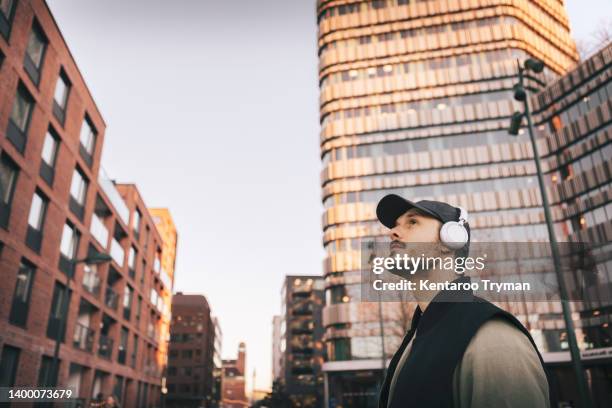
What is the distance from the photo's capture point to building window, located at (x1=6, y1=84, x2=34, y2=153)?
57.4 feet

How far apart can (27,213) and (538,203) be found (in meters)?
37.2

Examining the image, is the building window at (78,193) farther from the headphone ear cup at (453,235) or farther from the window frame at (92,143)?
the headphone ear cup at (453,235)

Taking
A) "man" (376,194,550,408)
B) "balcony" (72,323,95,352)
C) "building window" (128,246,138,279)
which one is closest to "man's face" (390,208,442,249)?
"man" (376,194,550,408)

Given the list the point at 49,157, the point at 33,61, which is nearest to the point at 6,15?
the point at 33,61

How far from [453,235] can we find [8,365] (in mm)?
20173

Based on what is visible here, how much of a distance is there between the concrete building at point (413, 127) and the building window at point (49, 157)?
2622 centimetres

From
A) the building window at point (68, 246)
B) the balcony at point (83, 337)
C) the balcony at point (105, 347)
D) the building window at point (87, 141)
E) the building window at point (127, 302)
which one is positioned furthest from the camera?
the building window at point (127, 302)

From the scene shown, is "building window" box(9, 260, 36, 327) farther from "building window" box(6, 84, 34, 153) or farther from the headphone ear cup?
the headphone ear cup

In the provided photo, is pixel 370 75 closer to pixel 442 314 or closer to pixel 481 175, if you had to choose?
pixel 481 175

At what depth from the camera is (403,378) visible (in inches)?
62.5

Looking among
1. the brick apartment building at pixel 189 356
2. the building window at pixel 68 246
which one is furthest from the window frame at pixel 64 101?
the brick apartment building at pixel 189 356

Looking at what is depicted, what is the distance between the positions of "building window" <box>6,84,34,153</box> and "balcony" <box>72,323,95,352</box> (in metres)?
10.9

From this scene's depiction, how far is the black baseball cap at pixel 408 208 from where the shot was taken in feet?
6.71

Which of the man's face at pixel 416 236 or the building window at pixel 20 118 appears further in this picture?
the building window at pixel 20 118
